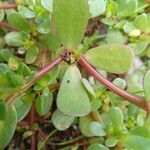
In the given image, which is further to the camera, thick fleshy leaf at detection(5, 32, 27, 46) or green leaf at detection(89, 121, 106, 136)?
thick fleshy leaf at detection(5, 32, 27, 46)

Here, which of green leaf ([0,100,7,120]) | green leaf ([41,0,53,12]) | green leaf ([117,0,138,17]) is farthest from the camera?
green leaf ([117,0,138,17])

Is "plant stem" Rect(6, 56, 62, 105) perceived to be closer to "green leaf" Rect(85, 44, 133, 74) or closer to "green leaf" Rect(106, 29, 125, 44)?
"green leaf" Rect(85, 44, 133, 74)

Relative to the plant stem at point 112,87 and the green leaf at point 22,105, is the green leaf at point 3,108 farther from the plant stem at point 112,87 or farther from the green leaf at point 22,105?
the plant stem at point 112,87

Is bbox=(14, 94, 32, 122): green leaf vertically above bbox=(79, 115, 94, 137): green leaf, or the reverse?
bbox=(14, 94, 32, 122): green leaf

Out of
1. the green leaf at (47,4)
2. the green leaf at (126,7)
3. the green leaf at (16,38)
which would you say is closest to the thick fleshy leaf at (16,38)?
the green leaf at (16,38)

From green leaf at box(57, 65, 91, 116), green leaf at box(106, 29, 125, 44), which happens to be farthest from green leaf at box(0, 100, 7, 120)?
green leaf at box(106, 29, 125, 44)

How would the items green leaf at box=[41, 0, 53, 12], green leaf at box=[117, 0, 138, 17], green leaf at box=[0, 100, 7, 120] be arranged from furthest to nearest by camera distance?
green leaf at box=[117, 0, 138, 17] < green leaf at box=[41, 0, 53, 12] < green leaf at box=[0, 100, 7, 120]

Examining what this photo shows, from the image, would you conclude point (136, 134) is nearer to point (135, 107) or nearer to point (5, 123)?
point (135, 107)

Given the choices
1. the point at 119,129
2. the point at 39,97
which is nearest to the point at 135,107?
the point at 119,129
